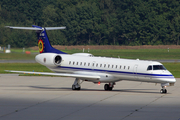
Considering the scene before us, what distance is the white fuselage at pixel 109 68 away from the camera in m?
26.4

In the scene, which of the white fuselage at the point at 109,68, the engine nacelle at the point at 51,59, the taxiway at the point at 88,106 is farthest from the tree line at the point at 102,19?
the taxiway at the point at 88,106

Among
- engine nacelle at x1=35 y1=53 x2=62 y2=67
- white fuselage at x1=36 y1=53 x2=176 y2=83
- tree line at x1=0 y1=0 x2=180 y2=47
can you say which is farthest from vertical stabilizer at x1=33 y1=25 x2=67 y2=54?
tree line at x1=0 y1=0 x2=180 y2=47

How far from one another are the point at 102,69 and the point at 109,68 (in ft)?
2.30

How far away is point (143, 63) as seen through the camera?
27344 millimetres

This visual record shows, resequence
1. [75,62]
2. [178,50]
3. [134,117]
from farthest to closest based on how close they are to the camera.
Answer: [178,50], [75,62], [134,117]

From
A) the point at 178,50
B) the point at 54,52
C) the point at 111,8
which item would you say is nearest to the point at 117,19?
the point at 111,8

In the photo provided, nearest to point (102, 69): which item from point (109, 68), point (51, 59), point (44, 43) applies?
point (109, 68)

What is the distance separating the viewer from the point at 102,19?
131 meters

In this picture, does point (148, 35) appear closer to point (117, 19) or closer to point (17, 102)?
point (117, 19)

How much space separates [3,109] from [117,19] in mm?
108201

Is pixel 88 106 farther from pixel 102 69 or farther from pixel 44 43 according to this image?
pixel 44 43

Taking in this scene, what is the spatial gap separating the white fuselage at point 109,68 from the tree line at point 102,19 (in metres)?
82.5

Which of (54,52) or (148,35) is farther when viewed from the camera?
(148,35)

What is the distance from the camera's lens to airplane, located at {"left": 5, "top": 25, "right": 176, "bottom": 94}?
26547mm
